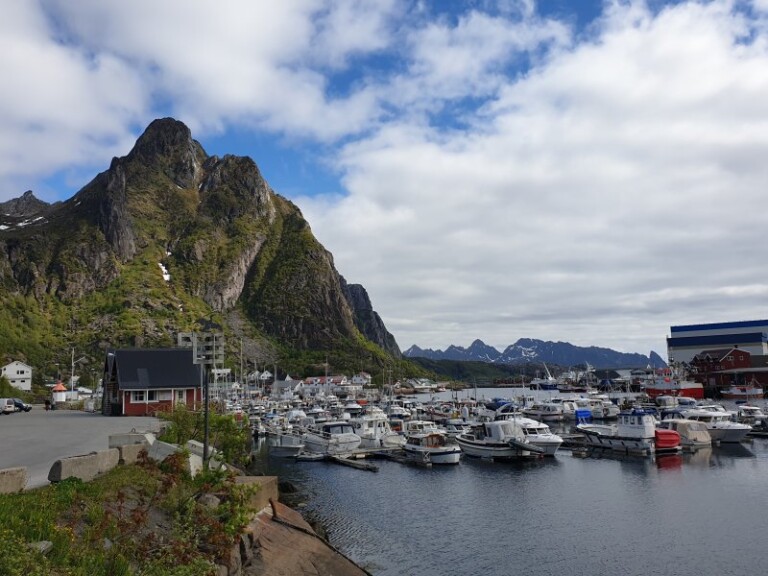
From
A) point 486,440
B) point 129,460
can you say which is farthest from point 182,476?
point 486,440

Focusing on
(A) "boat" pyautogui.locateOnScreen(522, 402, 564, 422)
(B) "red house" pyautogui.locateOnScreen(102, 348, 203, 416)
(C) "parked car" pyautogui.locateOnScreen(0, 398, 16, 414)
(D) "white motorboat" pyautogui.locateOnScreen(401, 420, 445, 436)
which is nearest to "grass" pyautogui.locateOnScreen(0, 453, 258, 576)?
(B) "red house" pyautogui.locateOnScreen(102, 348, 203, 416)

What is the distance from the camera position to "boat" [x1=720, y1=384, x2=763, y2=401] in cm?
12006

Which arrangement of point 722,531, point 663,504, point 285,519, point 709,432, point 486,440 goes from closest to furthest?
point 285,519 → point 722,531 → point 663,504 → point 486,440 → point 709,432

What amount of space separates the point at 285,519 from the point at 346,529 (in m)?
9.88

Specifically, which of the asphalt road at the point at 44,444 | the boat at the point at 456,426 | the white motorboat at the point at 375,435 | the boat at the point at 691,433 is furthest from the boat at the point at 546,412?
the asphalt road at the point at 44,444

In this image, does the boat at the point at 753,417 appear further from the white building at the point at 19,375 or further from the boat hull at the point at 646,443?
the white building at the point at 19,375

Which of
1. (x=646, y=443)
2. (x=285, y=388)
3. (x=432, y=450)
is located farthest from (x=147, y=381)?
(x=285, y=388)

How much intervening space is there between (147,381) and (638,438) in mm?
48320

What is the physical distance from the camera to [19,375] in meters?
122

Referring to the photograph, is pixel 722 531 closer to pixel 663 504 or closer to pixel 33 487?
pixel 663 504

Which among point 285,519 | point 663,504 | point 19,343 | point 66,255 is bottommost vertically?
point 663,504

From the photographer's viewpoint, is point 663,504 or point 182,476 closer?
point 182,476

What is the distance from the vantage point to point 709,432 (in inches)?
2507

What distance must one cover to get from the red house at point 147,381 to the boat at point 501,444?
27147mm
